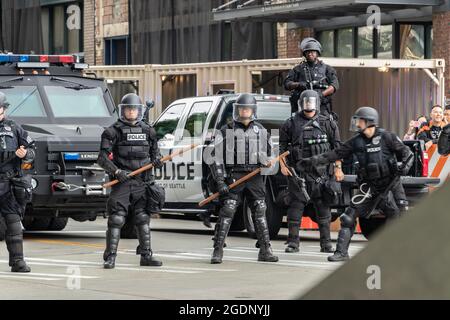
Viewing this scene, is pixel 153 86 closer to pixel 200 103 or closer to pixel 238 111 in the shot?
pixel 200 103

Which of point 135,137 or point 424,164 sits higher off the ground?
point 135,137

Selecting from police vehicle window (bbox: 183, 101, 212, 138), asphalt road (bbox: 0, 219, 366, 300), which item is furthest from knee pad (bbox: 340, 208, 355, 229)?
police vehicle window (bbox: 183, 101, 212, 138)

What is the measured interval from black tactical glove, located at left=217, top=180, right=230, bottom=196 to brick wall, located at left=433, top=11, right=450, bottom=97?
35.1ft

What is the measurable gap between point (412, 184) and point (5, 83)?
5.79m

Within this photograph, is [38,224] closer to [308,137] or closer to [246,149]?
[308,137]

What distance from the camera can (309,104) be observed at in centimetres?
1273

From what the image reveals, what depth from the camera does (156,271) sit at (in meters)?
10.8

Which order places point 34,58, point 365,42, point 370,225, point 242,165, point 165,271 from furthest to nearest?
point 365,42 → point 34,58 → point 370,225 → point 242,165 → point 165,271

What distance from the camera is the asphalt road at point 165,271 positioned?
866 cm

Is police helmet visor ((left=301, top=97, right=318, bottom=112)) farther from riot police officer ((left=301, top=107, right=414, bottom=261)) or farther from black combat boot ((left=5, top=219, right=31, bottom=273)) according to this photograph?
black combat boot ((left=5, top=219, right=31, bottom=273))

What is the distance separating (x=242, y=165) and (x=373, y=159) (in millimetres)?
1596

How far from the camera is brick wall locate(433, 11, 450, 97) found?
70.4 ft

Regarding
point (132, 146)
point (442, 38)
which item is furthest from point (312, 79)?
point (442, 38)
